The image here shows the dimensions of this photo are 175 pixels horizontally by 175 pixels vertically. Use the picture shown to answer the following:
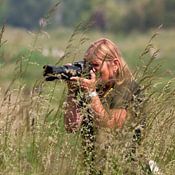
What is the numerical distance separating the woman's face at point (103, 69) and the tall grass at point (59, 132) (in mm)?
131

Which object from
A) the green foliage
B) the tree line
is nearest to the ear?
the tree line

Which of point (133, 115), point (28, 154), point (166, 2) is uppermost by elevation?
point (166, 2)

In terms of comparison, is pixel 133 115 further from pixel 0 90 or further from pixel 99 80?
pixel 0 90

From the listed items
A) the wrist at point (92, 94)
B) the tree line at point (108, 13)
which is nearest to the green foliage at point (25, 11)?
the tree line at point (108, 13)

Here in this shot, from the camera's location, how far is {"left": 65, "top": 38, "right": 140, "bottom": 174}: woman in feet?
15.4

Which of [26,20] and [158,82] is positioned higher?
[26,20]

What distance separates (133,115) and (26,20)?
8863 cm

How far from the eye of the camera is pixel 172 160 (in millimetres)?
4844

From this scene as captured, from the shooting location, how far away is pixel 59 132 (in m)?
4.78

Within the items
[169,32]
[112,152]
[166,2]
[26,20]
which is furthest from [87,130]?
[26,20]

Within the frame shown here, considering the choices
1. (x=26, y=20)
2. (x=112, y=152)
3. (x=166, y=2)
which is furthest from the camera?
(x=26, y=20)

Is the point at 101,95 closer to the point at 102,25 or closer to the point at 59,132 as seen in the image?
the point at 59,132

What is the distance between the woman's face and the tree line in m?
27.0

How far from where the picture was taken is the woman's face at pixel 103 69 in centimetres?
499
